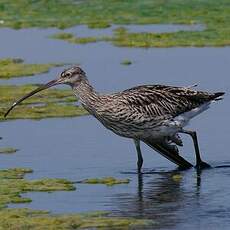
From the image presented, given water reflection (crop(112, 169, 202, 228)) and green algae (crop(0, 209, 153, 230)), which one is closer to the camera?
green algae (crop(0, 209, 153, 230))

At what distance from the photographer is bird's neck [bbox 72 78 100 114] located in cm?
1417

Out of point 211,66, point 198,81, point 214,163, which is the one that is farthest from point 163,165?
point 211,66

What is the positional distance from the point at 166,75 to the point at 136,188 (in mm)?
6060

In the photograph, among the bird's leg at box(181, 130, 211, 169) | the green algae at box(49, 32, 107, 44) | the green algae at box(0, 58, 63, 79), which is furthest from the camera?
the green algae at box(49, 32, 107, 44)

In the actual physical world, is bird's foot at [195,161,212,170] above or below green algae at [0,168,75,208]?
below

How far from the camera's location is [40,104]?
18125mm

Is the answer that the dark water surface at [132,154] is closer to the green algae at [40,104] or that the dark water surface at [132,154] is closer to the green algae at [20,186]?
the green algae at [20,186]

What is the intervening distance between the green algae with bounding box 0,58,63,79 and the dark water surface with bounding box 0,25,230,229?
0.22 m

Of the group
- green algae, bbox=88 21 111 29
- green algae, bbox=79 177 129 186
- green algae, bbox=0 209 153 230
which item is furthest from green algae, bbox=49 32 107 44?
green algae, bbox=0 209 153 230

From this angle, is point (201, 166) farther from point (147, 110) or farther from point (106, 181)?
point (106, 181)

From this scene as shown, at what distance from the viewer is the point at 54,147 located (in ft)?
49.8

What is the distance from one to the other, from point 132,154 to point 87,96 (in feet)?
3.35

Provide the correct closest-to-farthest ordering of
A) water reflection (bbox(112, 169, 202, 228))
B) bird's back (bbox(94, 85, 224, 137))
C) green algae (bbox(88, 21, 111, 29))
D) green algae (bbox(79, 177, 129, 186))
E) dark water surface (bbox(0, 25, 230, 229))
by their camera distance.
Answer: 1. water reflection (bbox(112, 169, 202, 228))
2. dark water surface (bbox(0, 25, 230, 229))
3. green algae (bbox(79, 177, 129, 186))
4. bird's back (bbox(94, 85, 224, 137))
5. green algae (bbox(88, 21, 111, 29))

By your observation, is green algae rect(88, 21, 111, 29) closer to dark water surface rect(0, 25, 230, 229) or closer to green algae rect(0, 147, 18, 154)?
dark water surface rect(0, 25, 230, 229)
